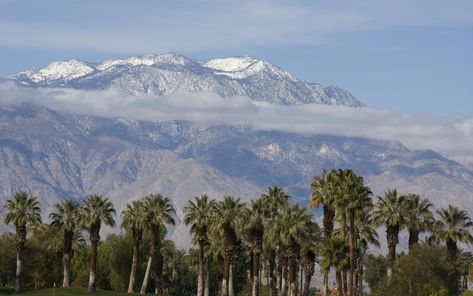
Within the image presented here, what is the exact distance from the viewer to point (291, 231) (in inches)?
5404

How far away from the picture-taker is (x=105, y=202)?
517 ft

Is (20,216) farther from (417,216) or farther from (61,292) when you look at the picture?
(417,216)

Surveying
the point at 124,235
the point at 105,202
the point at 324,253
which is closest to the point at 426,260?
the point at 324,253

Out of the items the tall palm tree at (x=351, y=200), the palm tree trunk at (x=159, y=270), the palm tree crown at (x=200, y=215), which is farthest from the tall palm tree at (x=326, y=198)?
the palm tree trunk at (x=159, y=270)

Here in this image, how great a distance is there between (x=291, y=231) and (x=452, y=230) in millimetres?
23351

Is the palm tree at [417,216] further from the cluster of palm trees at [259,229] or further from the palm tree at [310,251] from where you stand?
the cluster of palm trees at [259,229]

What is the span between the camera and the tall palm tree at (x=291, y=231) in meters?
138

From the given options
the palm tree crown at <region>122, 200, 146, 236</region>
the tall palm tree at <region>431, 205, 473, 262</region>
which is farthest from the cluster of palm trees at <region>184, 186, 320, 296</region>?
the tall palm tree at <region>431, 205, 473, 262</region>

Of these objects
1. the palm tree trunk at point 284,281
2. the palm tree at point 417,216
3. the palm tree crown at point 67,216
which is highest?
the palm tree at point 417,216

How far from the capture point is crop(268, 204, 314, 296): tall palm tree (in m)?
138

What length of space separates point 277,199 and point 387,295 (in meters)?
21.6

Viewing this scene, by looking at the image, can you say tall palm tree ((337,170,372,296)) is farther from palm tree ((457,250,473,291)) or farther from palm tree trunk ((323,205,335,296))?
palm tree ((457,250,473,291))

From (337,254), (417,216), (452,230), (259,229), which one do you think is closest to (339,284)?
(337,254)

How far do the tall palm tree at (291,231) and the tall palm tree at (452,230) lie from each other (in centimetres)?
1853
